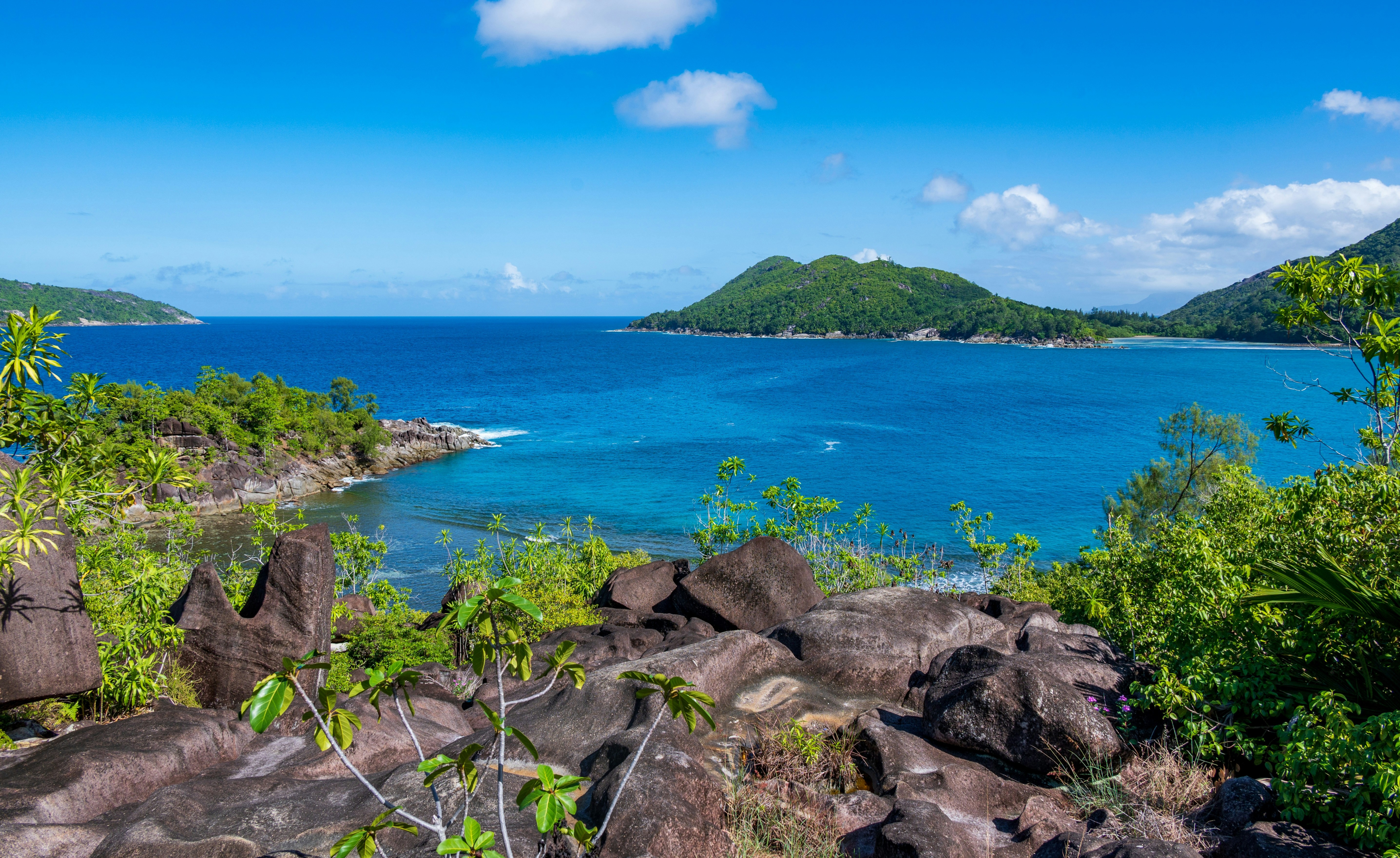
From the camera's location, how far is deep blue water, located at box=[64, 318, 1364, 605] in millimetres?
46375

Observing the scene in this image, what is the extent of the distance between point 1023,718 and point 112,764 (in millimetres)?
10292

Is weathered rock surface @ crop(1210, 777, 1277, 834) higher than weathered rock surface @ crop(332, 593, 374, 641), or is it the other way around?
weathered rock surface @ crop(1210, 777, 1277, 834)

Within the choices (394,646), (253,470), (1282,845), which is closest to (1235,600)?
(1282,845)

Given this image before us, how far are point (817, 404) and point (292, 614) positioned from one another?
84.2 meters

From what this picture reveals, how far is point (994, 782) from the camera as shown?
9.00m

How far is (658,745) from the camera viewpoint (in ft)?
25.2

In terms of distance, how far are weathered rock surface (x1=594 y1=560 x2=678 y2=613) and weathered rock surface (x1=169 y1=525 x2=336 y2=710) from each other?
25.4ft

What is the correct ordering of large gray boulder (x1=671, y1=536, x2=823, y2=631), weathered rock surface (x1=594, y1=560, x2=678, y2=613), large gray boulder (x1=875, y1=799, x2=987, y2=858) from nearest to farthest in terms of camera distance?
large gray boulder (x1=875, y1=799, x2=987, y2=858)
large gray boulder (x1=671, y1=536, x2=823, y2=631)
weathered rock surface (x1=594, y1=560, x2=678, y2=613)

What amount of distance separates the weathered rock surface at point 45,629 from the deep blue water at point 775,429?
50.9ft

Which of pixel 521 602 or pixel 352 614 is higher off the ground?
pixel 521 602

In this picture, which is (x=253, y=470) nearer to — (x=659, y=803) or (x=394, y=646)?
(x=394, y=646)

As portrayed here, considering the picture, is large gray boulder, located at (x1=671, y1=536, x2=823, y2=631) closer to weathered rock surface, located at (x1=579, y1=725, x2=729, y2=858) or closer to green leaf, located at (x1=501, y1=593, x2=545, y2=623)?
weathered rock surface, located at (x1=579, y1=725, x2=729, y2=858)

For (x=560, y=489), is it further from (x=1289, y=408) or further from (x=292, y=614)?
(x=1289, y=408)

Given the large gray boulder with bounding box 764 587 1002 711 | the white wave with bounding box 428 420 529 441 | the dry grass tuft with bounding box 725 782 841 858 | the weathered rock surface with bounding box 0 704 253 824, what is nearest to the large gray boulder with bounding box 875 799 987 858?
the dry grass tuft with bounding box 725 782 841 858
